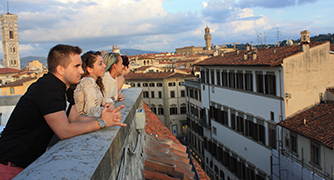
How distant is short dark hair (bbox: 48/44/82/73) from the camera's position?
2.64 meters

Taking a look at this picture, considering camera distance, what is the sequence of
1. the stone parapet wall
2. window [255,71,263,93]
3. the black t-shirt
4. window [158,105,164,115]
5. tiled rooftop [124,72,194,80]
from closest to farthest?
the stone parapet wall → the black t-shirt → window [255,71,263,93] → tiled rooftop [124,72,194,80] → window [158,105,164,115]

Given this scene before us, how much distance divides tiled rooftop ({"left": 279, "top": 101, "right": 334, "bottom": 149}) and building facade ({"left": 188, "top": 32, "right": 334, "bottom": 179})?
0.62 m

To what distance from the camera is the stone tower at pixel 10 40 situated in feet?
358

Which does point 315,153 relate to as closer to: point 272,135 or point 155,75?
point 272,135

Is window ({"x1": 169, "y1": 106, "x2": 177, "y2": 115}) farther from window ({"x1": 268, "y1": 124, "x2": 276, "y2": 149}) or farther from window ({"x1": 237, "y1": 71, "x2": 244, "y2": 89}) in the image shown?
window ({"x1": 268, "y1": 124, "x2": 276, "y2": 149})

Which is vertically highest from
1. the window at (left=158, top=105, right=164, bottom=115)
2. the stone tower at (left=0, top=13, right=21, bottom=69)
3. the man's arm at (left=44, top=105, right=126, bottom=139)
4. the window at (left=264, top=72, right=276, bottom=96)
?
the stone tower at (left=0, top=13, right=21, bottom=69)

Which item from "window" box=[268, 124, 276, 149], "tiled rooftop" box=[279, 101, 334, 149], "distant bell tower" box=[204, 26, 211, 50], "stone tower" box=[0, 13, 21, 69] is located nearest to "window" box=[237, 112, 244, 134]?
"window" box=[268, 124, 276, 149]

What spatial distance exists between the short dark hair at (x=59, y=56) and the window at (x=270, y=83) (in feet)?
52.0

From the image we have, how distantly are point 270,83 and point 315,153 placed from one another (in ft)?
17.2

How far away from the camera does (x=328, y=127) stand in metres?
13.1

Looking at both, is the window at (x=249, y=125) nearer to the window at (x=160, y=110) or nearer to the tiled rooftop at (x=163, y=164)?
the tiled rooftop at (x=163, y=164)

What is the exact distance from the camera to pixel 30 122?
2396 mm

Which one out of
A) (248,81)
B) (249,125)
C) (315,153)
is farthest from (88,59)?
(249,125)

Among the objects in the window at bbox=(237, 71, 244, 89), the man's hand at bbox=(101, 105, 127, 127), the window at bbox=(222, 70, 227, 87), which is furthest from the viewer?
the window at bbox=(222, 70, 227, 87)
